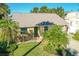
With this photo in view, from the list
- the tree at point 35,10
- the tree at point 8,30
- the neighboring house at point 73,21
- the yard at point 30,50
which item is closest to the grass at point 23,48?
the yard at point 30,50

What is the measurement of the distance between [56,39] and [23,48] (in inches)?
22.1

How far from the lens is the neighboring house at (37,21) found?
6656 millimetres

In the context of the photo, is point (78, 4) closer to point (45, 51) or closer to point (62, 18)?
point (62, 18)

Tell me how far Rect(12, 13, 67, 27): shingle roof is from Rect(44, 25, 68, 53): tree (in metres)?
0.12

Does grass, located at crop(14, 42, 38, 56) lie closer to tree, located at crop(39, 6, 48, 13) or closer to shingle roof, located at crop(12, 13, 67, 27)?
shingle roof, located at crop(12, 13, 67, 27)

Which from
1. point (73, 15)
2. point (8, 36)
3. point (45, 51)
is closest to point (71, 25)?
point (73, 15)

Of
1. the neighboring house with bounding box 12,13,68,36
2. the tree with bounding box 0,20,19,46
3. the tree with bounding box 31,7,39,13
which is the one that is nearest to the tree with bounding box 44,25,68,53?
the neighboring house with bounding box 12,13,68,36

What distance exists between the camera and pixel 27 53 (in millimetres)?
6598

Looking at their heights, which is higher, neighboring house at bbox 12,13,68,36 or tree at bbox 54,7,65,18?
tree at bbox 54,7,65,18

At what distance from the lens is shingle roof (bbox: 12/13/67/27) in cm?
665

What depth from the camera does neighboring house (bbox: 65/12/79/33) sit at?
6656mm

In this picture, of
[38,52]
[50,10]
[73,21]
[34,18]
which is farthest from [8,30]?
[73,21]

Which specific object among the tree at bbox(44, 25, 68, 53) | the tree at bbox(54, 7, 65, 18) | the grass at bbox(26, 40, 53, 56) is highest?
the tree at bbox(54, 7, 65, 18)

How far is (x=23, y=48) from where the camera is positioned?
6.65 m
